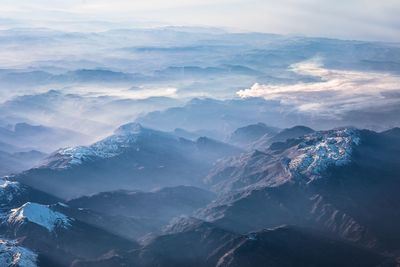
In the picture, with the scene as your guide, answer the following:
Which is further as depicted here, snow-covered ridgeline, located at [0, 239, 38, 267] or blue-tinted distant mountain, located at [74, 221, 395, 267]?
blue-tinted distant mountain, located at [74, 221, 395, 267]

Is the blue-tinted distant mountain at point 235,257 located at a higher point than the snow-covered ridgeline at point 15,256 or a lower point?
lower

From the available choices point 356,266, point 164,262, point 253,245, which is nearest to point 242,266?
point 253,245

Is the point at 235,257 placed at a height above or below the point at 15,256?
below

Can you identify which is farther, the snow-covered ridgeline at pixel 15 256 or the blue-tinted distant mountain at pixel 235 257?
the blue-tinted distant mountain at pixel 235 257

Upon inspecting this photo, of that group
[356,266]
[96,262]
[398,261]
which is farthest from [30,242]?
[398,261]

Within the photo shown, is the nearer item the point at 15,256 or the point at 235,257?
the point at 15,256

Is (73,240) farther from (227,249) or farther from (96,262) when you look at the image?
(227,249)

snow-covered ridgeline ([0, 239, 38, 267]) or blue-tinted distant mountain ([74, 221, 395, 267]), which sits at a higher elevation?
snow-covered ridgeline ([0, 239, 38, 267])

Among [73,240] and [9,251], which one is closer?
[9,251]
